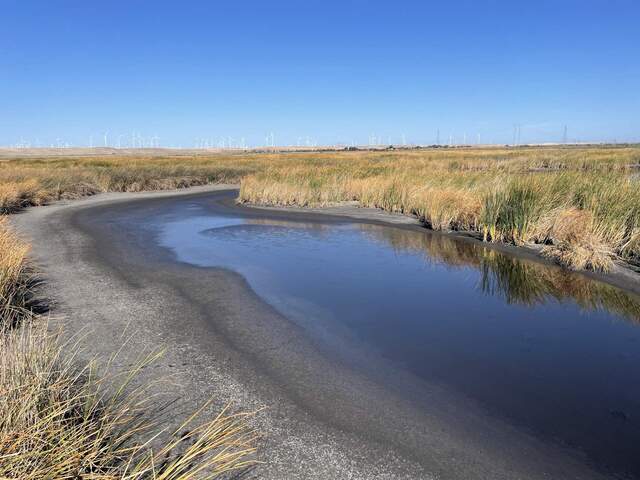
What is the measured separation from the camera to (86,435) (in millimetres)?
3283

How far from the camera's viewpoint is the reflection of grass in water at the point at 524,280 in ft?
28.1

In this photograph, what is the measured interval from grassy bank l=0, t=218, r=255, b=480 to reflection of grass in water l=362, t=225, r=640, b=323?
6562mm

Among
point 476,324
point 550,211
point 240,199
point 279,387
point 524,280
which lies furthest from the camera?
point 240,199

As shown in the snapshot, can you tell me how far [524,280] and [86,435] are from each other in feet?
29.3

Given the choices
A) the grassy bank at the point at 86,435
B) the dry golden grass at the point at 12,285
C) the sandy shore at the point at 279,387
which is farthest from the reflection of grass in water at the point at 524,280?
the dry golden grass at the point at 12,285

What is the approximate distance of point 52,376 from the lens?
380 centimetres

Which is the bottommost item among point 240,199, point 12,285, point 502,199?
point 240,199

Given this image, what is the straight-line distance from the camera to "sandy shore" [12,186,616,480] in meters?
3.82

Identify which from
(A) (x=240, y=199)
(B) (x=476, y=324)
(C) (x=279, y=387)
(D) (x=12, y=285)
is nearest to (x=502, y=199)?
(B) (x=476, y=324)

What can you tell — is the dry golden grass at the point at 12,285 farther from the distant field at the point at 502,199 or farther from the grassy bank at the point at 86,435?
the distant field at the point at 502,199

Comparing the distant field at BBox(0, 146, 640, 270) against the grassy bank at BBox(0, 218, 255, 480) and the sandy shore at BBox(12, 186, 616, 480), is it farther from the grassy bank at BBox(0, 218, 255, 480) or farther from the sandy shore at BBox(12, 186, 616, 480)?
the grassy bank at BBox(0, 218, 255, 480)

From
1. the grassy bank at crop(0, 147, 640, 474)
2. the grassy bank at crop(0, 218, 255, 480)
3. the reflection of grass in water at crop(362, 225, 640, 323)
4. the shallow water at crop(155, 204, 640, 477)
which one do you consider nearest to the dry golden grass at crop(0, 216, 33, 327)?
the grassy bank at crop(0, 147, 640, 474)

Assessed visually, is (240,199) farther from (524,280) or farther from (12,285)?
(12,285)

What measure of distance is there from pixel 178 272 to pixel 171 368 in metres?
4.95
